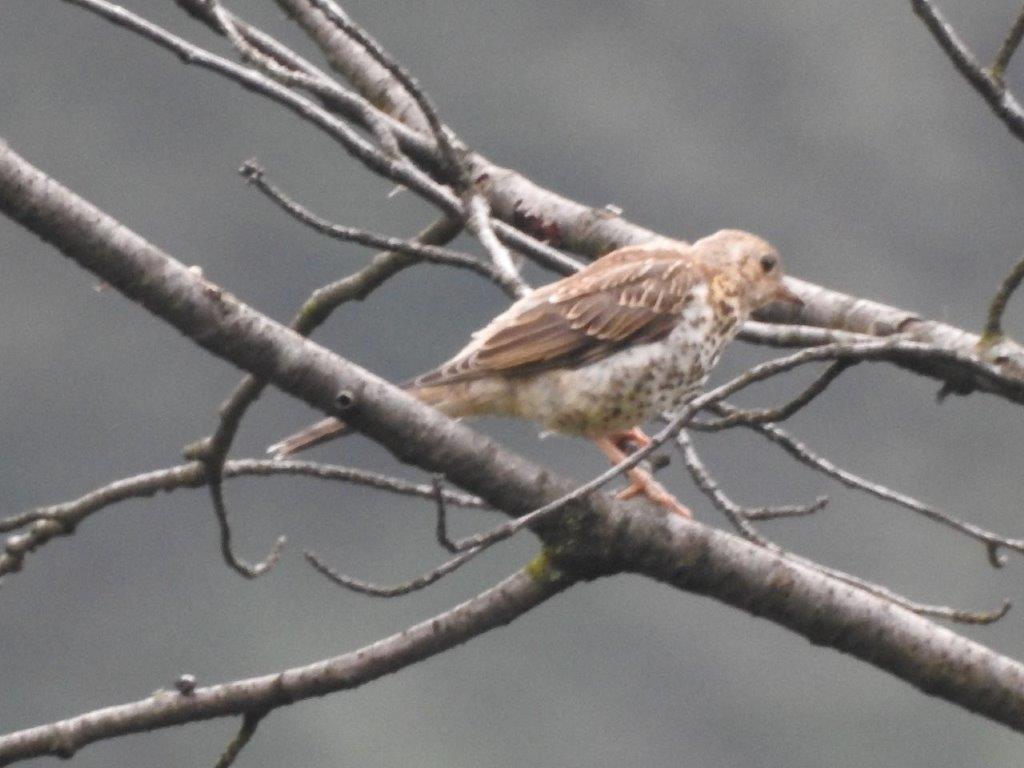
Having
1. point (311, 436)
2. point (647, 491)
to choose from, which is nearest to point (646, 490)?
point (647, 491)

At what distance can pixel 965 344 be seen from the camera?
437 cm

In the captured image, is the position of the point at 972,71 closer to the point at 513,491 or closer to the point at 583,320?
the point at 513,491

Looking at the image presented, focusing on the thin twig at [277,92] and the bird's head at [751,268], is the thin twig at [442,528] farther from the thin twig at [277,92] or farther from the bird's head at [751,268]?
the bird's head at [751,268]

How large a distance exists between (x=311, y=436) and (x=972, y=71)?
1606 mm

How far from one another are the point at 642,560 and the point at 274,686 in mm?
801

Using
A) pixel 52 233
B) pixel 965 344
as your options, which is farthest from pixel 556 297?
pixel 52 233

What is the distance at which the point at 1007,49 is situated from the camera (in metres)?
3.56

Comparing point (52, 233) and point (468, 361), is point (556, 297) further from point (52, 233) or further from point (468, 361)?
point (52, 233)

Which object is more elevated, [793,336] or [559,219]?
[559,219]

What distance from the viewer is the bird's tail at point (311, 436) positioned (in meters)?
4.26

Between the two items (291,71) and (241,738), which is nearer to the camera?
(241,738)

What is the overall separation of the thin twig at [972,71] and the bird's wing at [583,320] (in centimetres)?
139

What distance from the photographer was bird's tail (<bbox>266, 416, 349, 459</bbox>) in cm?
426

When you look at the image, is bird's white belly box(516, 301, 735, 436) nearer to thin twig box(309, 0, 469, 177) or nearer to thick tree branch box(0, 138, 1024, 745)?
thin twig box(309, 0, 469, 177)
